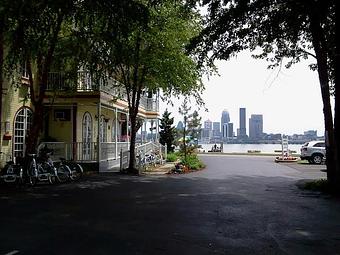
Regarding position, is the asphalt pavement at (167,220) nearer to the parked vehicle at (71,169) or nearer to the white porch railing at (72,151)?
the parked vehicle at (71,169)

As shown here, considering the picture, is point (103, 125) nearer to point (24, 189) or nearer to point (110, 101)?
point (110, 101)

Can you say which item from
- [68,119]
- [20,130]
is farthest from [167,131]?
[20,130]

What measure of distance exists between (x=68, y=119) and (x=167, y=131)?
22.0 meters

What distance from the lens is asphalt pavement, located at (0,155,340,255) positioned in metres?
7.34

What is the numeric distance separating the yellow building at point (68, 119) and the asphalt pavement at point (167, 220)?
23.2ft

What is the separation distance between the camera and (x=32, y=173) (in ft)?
54.7

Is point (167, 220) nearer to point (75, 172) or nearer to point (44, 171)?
point (44, 171)

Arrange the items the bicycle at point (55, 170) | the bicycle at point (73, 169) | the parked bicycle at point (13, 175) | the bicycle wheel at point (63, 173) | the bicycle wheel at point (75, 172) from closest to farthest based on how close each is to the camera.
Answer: the parked bicycle at point (13, 175) < the bicycle at point (55, 170) < the bicycle wheel at point (63, 173) < the bicycle at point (73, 169) < the bicycle wheel at point (75, 172)

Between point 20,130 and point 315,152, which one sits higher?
point 20,130

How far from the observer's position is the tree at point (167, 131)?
152 feet

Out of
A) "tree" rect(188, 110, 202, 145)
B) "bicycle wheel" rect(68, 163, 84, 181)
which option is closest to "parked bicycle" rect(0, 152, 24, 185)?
"bicycle wheel" rect(68, 163, 84, 181)

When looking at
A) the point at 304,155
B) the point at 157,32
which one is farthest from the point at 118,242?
the point at 304,155

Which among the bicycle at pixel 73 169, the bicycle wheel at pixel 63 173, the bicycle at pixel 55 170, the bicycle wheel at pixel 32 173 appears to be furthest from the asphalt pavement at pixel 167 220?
the bicycle at pixel 73 169

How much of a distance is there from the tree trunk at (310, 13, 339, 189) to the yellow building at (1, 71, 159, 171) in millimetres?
9755
